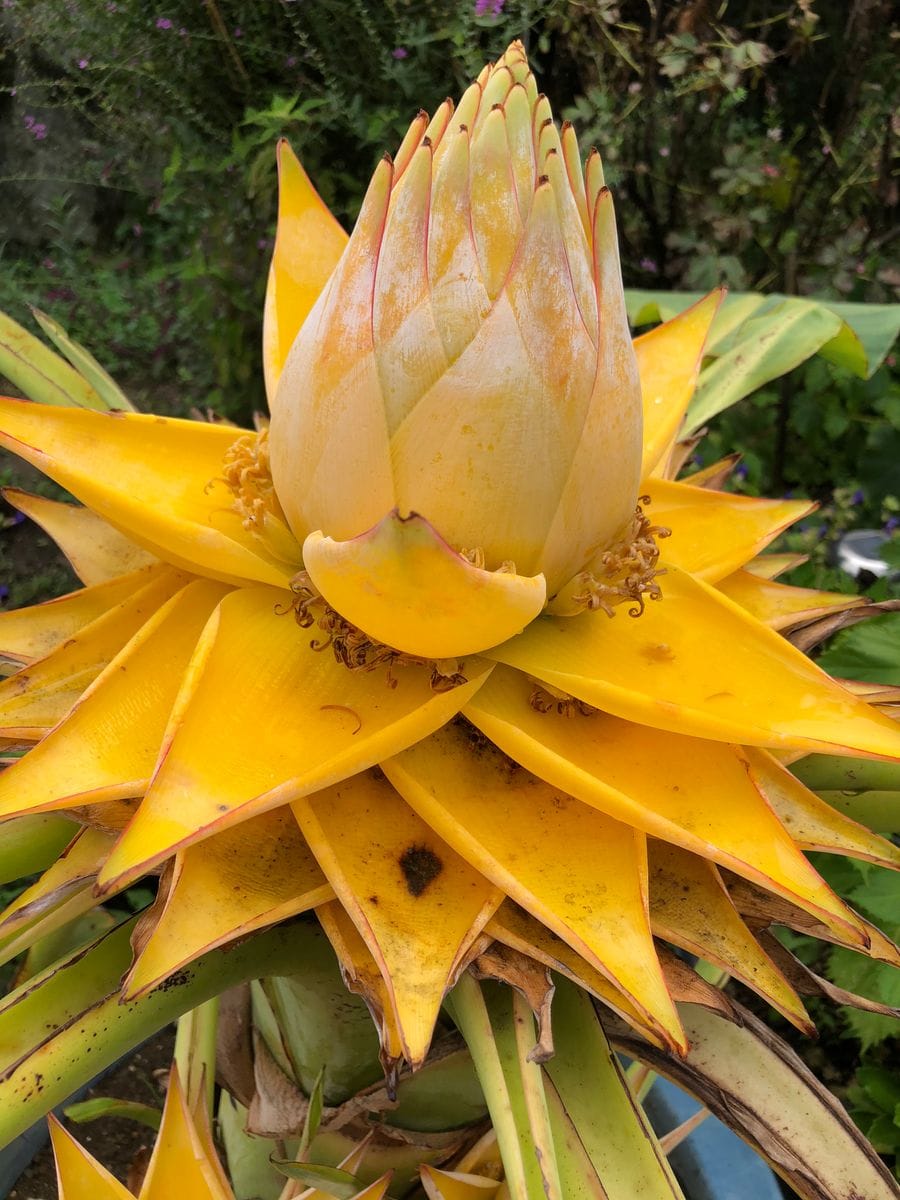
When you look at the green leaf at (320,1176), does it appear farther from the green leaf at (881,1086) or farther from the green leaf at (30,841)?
the green leaf at (881,1086)

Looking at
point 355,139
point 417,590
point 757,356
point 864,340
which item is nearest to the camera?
point 417,590

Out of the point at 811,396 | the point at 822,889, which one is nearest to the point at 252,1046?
the point at 822,889

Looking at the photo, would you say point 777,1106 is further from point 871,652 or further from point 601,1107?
point 871,652

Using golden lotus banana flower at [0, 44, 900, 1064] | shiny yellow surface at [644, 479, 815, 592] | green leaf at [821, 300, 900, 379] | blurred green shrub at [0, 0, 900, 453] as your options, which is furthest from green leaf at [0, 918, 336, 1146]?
blurred green shrub at [0, 0, 900, 453]

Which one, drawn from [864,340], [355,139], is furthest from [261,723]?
[355,139]

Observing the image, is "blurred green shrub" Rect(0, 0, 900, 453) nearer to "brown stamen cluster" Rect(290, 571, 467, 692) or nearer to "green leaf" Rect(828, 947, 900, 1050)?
"green leaf" Rect(828, 947, 900, 1050)

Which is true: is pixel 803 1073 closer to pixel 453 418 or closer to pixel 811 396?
pixel 453 418
